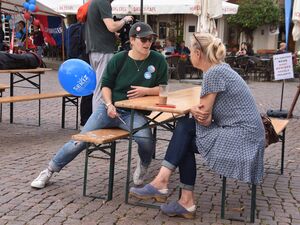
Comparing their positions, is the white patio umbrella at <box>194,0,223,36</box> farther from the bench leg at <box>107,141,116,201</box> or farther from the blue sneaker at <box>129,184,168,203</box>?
the blue sneaker at <box>129,184,168,203</box>

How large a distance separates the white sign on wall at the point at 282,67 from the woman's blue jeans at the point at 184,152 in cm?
594

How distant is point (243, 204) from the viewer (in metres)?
4.50

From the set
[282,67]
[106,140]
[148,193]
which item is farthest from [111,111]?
[282,67]

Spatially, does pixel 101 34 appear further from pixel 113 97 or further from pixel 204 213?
pixel 204 213

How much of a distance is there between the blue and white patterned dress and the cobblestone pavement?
479 mm

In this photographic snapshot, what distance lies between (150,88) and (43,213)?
1.43 m

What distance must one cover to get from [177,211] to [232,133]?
0.73 meters

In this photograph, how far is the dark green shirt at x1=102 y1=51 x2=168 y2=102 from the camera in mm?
4680

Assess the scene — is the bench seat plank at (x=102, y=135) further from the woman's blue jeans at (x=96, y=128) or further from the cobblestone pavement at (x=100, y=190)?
the cobblestone pavement at (x=100, y=190)

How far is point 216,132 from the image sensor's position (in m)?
3.91

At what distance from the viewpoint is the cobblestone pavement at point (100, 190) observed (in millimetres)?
4040

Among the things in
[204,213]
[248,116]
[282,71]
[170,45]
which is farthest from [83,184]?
[170,45]

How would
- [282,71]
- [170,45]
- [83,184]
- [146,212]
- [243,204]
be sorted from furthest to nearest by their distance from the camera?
→ [170,45] < [282,71] < [83,184] < [243,204] < [146,212]

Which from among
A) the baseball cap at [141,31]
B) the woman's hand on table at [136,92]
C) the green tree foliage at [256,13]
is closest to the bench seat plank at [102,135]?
the woman's hand on table at [136,92]
